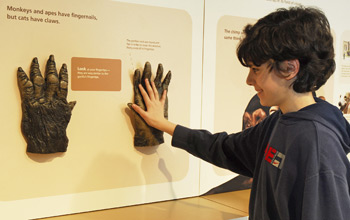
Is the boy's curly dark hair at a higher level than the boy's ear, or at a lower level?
higher

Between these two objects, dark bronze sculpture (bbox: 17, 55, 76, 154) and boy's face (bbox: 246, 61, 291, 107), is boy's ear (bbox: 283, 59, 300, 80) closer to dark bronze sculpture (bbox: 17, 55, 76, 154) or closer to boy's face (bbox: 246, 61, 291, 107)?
boy's face (bbox: 246, 61, 291, 107)

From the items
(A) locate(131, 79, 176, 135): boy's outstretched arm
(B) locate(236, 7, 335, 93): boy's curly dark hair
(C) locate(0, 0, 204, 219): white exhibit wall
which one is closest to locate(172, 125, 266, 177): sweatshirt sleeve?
(A) locate(131, 79, 176, 135): boy's outstretched arm

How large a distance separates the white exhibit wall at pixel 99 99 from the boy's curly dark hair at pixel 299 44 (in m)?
0.50

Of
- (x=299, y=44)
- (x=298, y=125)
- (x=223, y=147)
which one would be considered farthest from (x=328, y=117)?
(x=223, y=147)

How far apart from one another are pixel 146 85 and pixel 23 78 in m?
0.40

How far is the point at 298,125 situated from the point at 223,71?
0.67 metres

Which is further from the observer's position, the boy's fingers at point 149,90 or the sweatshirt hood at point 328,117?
the boy's fingers at point 149,90

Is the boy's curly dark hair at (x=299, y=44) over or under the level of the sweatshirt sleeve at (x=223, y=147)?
over

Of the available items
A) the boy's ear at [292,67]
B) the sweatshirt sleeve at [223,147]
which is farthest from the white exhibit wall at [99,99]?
the boy's ear at [292,67]

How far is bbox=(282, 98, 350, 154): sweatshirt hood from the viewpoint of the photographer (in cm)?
91

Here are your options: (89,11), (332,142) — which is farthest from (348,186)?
(89,11)

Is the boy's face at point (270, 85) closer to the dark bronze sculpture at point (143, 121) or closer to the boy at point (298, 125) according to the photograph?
the boy at point (298, 125)

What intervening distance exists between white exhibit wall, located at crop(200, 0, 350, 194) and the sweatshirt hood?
602mm

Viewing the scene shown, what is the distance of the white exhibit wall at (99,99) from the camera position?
3.85ft
